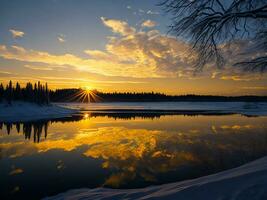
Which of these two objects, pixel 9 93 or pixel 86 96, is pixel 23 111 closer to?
pixel 9 93

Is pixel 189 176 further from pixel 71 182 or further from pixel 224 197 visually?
pixel 224 197

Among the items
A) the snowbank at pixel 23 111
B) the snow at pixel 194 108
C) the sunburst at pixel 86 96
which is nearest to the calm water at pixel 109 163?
the snowbank at pixel 23 111

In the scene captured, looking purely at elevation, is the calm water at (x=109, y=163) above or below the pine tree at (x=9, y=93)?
below

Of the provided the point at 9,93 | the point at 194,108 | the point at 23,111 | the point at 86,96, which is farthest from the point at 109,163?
the point at 86,96

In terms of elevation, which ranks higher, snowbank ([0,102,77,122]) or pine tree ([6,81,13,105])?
pine tree ([6,81,13,105])

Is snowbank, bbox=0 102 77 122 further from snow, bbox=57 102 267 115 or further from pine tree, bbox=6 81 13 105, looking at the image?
snow, bbox=57 102 267 115

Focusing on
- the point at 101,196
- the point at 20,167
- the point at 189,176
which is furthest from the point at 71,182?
the point at 189,176

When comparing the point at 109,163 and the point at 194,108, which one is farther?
the point at 194,108

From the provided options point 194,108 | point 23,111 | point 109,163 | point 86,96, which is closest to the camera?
point 109,163

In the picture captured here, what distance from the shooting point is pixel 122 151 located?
13.4m

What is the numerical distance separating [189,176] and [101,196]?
3729 mm

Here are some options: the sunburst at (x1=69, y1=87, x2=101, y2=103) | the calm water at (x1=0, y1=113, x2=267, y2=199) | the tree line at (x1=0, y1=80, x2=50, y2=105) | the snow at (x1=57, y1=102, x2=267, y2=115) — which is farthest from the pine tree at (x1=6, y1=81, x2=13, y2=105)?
the sunburst at (x1=69, y1=87, x2=101, y2=103)

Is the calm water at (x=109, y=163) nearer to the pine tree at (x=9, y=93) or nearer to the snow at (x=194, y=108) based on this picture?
the pine tree at (x=9, y=93)

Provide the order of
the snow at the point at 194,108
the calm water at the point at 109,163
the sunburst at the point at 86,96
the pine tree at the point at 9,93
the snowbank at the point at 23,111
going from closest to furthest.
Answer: the calm water at the point at 109,163
the snowbank at the point at 23,111
the pine tree at the point at 9,93
the snow at the point at 194,108
the sunburst at the point at 86,96
